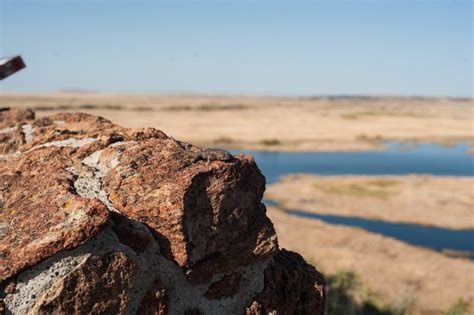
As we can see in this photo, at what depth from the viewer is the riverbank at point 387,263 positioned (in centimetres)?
1630

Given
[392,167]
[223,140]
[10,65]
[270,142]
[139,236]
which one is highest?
[10,65]

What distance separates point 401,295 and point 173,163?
13932 millimetres

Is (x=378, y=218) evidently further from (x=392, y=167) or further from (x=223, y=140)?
(x=223, y=140)

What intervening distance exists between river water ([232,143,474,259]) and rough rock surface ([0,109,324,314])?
21.1 m

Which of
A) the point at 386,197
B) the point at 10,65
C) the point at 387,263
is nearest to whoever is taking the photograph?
the point at 10,65

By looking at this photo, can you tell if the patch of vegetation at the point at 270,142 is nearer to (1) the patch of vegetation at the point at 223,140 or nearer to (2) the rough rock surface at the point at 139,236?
(1) the patch of vegetation at the point at 223,140

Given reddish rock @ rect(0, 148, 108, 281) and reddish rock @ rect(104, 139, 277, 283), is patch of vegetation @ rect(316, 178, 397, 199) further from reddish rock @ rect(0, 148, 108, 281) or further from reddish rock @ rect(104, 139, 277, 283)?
reddish rock @ rect(0, 148, 108, 281)

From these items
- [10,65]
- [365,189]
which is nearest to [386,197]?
[365,189]

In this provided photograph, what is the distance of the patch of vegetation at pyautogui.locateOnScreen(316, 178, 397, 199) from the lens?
3091 centimetres

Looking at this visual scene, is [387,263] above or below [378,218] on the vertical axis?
above

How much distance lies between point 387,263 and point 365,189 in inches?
525

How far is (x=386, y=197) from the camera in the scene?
3034 centimetres

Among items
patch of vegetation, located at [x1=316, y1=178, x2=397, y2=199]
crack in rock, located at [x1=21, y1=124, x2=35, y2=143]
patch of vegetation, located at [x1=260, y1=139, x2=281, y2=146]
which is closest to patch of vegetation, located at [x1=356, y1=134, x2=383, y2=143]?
patch of vegetation, located at [x1=260, y1=139, x2=281, y2=146]

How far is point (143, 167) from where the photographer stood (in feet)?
8.45
